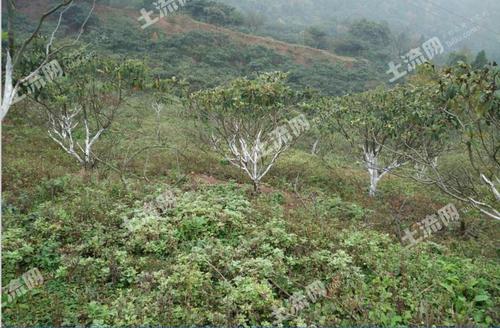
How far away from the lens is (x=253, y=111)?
526 inches

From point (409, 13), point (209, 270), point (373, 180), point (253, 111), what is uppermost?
point (253, 111)

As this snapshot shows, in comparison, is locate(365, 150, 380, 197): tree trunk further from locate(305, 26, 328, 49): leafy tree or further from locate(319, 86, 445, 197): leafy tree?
locate(305, 26, 328, 49): leafy tree

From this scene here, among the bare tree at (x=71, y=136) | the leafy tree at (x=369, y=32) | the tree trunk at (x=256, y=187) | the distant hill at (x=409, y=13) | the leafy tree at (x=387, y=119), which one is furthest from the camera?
the distant hill at (x=409, y=13)

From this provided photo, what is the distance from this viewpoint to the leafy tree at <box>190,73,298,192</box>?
12.6m

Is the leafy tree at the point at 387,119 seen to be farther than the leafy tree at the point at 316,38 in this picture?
No

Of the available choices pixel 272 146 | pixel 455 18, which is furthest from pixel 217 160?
pixel 455 18

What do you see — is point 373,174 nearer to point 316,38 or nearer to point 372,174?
point 372,174

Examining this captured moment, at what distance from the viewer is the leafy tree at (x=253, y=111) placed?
12.6 metres

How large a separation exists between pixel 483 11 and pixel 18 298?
127 metres

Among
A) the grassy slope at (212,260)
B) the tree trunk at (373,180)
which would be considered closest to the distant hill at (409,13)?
the tree trunk at (373,180)

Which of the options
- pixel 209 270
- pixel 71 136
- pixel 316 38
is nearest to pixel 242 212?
pixel 209 270

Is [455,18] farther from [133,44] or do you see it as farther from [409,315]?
[409,315]

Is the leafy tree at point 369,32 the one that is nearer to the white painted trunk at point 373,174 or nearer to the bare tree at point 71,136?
the white painted trunk at point 373,174

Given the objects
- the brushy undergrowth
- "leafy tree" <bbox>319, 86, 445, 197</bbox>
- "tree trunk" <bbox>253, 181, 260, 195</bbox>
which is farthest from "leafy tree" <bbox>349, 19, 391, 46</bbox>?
the brushy undergrowth
